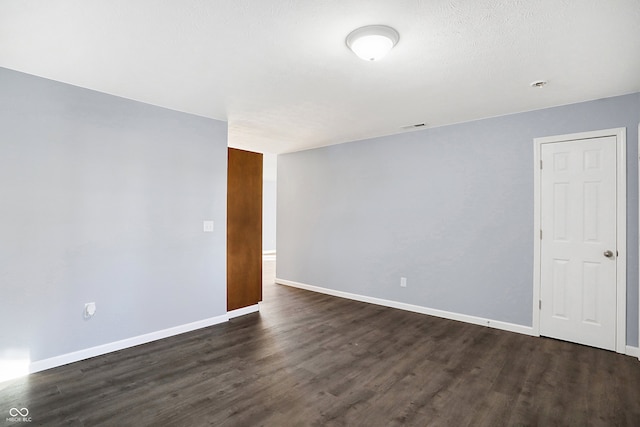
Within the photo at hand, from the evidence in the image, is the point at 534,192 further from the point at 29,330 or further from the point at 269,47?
the point at 29,330

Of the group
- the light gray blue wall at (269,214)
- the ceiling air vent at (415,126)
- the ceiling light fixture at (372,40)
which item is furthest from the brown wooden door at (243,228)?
the light gray blue wall at (269,214)

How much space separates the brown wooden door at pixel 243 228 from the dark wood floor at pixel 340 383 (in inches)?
31.8

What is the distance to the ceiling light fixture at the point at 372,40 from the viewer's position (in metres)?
2.02

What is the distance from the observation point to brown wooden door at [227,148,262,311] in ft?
14.4

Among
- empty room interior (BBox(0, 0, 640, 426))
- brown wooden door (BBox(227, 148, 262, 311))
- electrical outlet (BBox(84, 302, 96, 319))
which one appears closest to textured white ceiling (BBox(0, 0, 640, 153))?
empty room interior (BBox(0, 0, 640, 426))

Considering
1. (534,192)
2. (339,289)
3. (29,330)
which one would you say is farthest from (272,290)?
(534,192)

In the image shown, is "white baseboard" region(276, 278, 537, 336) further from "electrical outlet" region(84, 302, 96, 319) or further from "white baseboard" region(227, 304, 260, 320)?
"electrical outlet" region(84, 302, 96, 319)

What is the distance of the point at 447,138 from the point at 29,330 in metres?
4.81

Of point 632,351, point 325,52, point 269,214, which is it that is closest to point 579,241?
point 632,351

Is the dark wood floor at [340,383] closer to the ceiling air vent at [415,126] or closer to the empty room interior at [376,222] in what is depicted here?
the empty room interior at [376,222]

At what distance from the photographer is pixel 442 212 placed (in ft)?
14.0

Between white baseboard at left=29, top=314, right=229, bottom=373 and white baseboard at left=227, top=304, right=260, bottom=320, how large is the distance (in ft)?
0.47

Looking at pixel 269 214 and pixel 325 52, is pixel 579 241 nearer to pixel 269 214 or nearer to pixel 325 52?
pixel 325 52

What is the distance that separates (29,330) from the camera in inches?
106
